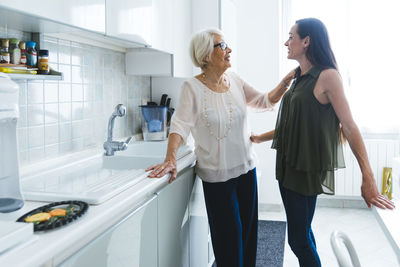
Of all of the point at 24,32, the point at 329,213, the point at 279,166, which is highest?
the point at 24,32

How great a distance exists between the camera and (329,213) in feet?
12.5

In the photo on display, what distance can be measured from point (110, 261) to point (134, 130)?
5.07ft

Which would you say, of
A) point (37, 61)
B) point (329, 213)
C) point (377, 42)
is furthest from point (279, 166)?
point (377, 42)

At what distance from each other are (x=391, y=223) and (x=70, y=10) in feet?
4.21

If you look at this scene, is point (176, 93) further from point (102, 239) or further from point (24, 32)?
point (102, 239)

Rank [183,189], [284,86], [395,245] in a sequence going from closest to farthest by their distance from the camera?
[395,245]
[183,189]
[284,86]

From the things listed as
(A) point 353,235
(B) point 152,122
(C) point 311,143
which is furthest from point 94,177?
(A) point 353,235

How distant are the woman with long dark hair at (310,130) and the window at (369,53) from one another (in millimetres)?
2104

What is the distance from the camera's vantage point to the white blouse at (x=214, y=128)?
1891mm

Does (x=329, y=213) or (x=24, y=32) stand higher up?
(x=24, y=32)

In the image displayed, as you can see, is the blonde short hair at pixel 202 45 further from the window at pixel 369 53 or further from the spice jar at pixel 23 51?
the window at pixel 369 53

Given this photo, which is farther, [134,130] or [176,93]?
[176,93]

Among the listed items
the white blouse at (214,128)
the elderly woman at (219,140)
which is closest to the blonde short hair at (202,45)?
the elderly woman at (219,140)

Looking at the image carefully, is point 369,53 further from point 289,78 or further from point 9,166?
point 9,166
